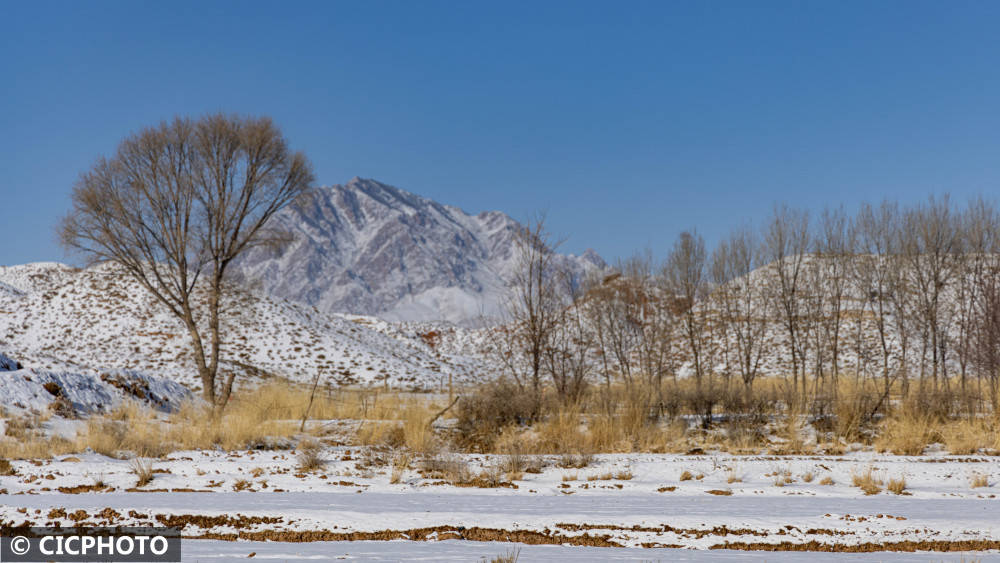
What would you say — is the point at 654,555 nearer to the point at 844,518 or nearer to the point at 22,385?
the point at 844,518

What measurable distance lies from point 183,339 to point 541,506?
31323mm

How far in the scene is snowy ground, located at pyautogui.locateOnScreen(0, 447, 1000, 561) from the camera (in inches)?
215

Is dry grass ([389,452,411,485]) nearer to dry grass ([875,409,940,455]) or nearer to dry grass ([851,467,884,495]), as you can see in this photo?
dry grass ([851,467,884,495])

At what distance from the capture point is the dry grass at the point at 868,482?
8.02 metres

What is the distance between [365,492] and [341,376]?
2295 cm

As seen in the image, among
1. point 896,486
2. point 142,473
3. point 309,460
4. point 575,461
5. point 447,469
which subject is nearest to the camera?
point 896,486

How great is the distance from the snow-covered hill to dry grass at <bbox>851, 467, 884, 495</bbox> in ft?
72.3

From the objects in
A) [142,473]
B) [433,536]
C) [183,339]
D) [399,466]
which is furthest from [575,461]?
[183,339]

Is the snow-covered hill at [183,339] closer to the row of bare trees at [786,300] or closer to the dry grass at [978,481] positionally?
the row of bare trees at [786,300]

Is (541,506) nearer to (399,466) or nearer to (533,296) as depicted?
(399,466)

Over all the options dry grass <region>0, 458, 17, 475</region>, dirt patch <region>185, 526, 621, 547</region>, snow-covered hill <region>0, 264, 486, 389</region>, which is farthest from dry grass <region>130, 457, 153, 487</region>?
snow-covered hill <region>0, 264, 486, 389</region>

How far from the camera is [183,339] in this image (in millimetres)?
33469

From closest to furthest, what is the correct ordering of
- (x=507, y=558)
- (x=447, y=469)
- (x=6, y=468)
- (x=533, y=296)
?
(x=507, y=558) → (x=6, y=468) → (x=447, y=469) → (x=533, y=296)

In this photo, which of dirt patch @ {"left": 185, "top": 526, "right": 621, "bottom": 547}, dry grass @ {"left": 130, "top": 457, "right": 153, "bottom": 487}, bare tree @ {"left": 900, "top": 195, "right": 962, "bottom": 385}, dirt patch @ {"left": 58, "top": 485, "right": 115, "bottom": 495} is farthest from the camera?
bare tree @ {"left": 900, "top": 195, "right": 962, "bottom": 385}
